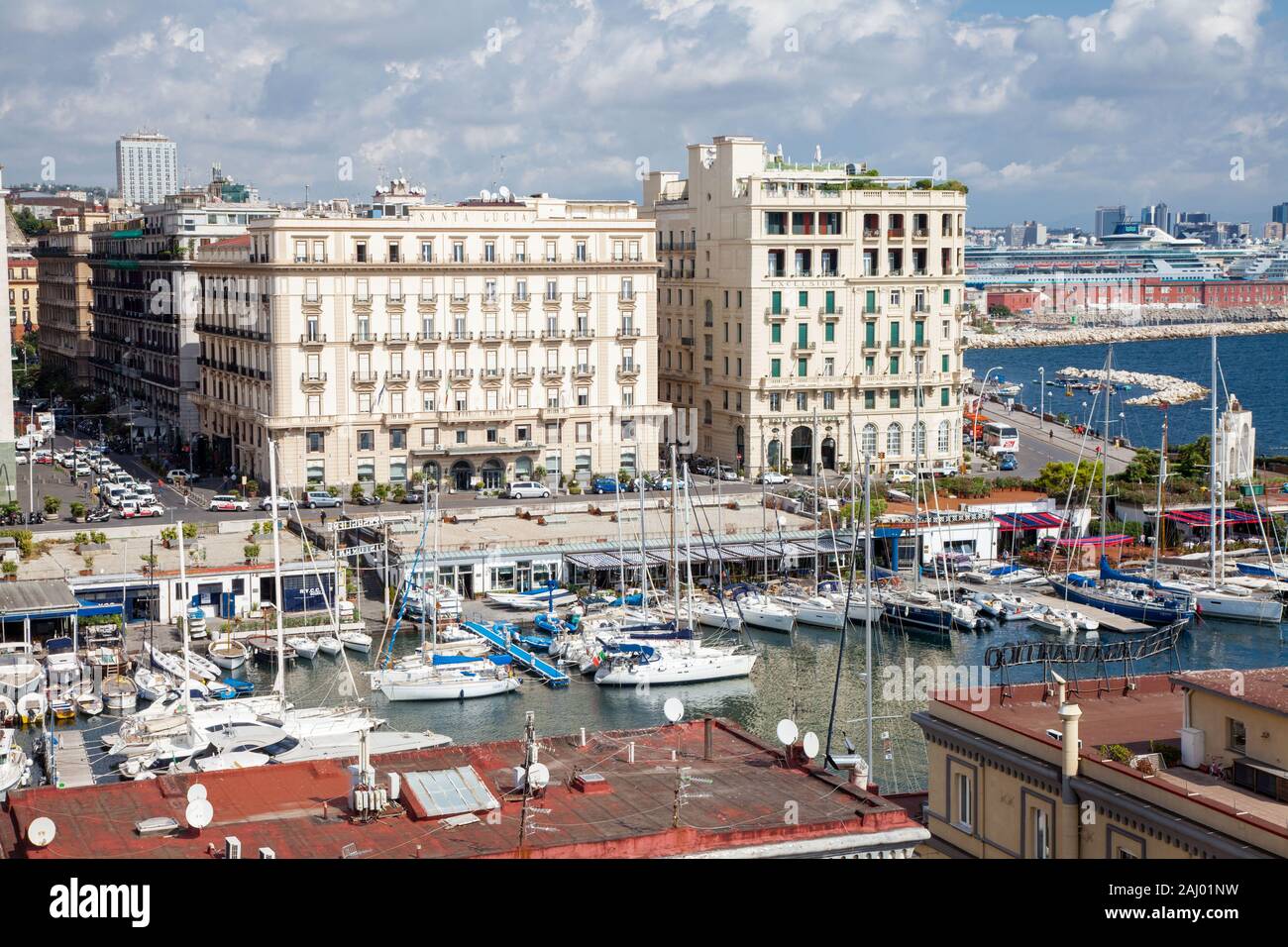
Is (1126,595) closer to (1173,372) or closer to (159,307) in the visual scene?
(159,307)

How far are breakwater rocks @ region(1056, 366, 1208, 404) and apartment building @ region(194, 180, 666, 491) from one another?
5128 centimetres

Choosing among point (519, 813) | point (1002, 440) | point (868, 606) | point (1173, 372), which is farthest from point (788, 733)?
point (1173, 372)

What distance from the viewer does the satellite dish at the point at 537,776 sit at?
45.3 feet

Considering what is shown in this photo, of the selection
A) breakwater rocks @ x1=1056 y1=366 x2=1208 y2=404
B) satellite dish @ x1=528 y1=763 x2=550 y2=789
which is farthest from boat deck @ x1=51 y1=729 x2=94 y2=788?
breakwater rocks @ x1=1056 y1=366 x2=1208 y2=404

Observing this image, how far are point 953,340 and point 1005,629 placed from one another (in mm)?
18296

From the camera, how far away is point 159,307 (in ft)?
202

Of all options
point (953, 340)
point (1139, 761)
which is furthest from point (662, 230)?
point (1139, 761)

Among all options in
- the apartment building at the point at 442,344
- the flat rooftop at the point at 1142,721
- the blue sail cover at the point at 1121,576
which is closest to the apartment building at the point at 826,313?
the apartment building at the point at 442,344

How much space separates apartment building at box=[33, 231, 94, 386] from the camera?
248ft

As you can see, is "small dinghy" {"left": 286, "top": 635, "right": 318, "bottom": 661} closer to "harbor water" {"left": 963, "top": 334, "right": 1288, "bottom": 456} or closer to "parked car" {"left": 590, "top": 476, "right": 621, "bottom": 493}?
"parked car" {"left": 590, "top": 476, "right": 621, "bottom": 493}

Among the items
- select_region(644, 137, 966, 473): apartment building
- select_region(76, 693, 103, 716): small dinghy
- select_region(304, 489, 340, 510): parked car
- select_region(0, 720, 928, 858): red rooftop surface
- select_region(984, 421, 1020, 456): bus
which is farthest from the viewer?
select_region(984, 421, 1020, 456): bus
